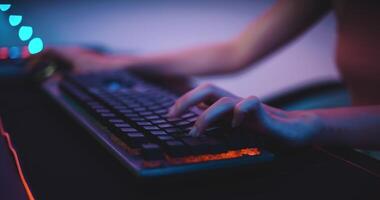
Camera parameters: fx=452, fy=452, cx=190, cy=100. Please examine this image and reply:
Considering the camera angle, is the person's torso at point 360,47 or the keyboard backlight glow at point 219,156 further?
the person's torso at point 360,47

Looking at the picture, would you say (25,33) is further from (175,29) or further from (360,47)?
(175,29)

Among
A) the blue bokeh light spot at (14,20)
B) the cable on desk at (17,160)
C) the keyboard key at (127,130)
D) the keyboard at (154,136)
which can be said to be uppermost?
the blue bokeh light spot at (14,20)

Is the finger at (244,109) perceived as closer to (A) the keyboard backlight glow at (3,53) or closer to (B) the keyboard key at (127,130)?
(B) the keyboard key at (127,130)

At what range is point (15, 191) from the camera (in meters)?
0.43

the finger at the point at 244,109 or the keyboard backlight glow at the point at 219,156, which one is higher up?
the finger at the point at 244,109

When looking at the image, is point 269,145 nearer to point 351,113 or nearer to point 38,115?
point 351,113

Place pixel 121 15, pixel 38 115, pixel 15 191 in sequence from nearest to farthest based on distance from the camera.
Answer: pixel 15 191 < pixel 38 115 < pixel 121 15

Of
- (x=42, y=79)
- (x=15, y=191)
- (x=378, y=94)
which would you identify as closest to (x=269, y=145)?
(x=15, y=191)

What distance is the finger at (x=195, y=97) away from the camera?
1.98 ft

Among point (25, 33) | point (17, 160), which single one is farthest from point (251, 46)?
point (17, 160)

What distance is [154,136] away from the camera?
498 mm

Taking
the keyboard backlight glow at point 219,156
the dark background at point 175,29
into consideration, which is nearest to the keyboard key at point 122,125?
the keyboard backlight glow at point 219,156

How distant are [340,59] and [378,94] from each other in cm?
13

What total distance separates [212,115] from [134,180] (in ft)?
0.39
